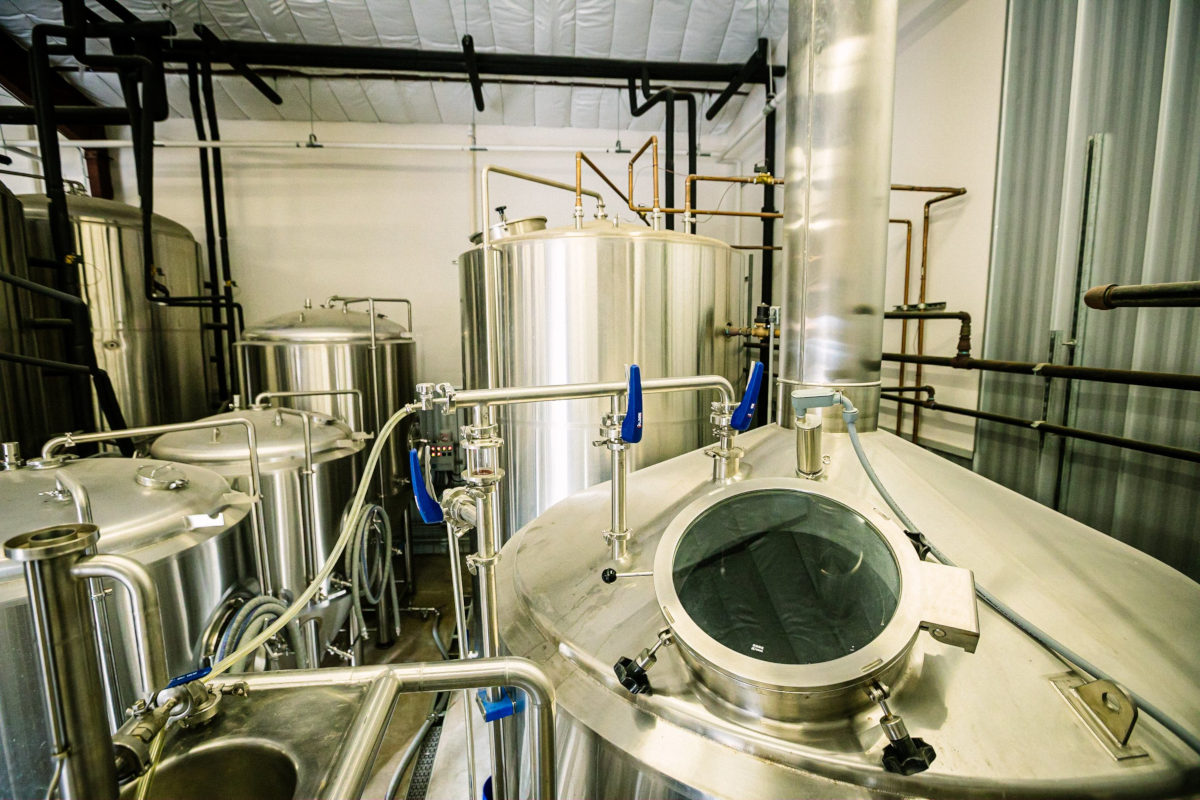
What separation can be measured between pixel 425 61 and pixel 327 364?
2.07 m

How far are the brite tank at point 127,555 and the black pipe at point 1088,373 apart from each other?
8.27ft

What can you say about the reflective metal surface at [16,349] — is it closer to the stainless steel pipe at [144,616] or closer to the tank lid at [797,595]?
the stainless steel pipe at [144,616]

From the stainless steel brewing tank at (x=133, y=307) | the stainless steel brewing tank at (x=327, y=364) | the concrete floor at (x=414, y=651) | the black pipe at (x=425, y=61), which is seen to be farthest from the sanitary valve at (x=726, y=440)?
the stainless steel brewing tank at (x=133, y=307)

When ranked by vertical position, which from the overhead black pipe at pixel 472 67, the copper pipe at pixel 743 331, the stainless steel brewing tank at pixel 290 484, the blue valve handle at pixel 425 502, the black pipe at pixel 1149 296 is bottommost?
the stainless steel brewing tank at pixel 290 484

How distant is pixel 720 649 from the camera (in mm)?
729

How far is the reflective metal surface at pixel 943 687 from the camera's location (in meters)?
0.62

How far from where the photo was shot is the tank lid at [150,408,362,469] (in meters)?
2.23

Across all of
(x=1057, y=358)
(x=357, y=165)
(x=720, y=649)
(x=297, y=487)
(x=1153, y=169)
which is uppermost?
(x=357, y=165)

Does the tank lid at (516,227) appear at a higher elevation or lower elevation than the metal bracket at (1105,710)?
higher

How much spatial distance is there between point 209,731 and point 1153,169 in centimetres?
238

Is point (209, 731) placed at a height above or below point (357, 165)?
below

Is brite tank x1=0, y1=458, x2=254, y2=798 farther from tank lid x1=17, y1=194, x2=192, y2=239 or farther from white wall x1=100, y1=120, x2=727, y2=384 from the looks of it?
white wall x1=100, y1=120, x2=727, y2=384

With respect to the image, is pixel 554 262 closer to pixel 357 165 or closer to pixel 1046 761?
pixel 1046 761

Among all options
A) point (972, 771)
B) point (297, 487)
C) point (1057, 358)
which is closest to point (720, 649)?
point (972, 771)
